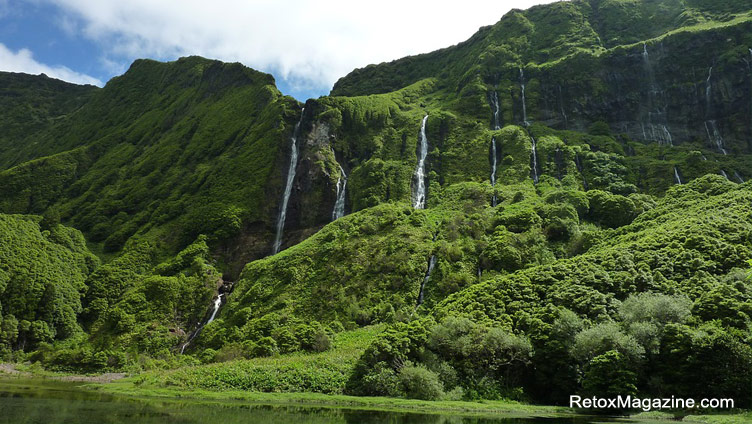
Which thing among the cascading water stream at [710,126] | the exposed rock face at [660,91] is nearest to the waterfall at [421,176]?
the exposed rock face at [660,91]

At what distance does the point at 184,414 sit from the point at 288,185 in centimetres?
8722

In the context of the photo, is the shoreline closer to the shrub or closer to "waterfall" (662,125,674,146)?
the shrub

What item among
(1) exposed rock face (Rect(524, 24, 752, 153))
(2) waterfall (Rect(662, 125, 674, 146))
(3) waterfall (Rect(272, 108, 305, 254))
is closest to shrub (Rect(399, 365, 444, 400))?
(3) waterfall (Rect(272, 108, 305, 254))

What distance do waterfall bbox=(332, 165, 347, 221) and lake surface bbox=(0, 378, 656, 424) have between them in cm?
6992

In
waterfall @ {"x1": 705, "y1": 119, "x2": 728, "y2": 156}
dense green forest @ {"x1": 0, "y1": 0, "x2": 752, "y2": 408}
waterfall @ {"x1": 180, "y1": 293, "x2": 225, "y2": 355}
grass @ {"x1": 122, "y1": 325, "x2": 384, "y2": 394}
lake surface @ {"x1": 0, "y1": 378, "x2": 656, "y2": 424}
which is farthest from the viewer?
waterfall @ {"x1": 705, "y1": 119, "x2": 728, "y2": 156}

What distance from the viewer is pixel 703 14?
150 metres

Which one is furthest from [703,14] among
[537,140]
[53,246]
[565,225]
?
[53,246]

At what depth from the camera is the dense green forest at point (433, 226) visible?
162 ft

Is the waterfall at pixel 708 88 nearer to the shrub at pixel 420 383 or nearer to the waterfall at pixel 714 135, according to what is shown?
the waterfall at pixel 714 135

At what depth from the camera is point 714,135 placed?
119 meters

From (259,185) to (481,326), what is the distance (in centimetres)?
7697

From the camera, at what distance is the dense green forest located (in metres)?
49.2

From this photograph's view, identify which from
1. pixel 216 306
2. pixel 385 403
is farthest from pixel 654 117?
pixel 385 403

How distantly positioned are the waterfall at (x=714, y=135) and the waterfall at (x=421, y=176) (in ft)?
225
